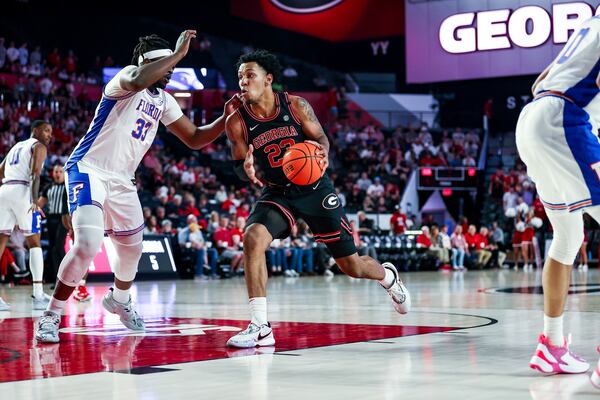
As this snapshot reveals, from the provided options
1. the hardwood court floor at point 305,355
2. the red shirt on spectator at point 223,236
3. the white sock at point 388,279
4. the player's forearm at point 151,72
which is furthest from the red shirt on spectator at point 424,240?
the player's forearm at point 151,72

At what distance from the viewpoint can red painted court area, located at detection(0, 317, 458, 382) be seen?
4812 mm

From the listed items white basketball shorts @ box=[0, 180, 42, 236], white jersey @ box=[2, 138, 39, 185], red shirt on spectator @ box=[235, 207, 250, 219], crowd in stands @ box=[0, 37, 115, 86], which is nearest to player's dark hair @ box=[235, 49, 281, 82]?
white jersey @ box=[2, 138, 39, 185]

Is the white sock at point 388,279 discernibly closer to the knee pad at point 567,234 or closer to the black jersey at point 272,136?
Answer: the black jersey at point 272,136

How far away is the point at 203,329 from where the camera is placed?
691 cm

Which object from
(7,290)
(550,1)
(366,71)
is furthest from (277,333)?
(366,71)

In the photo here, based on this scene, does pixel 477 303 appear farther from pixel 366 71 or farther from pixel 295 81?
pixel 366 71

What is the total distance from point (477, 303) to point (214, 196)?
13483 mm

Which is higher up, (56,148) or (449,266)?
(56,148)

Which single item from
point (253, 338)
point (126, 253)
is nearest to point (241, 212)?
point (126, 253)

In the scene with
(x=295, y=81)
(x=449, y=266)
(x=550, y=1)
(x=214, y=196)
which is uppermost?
(x=550, y=1)

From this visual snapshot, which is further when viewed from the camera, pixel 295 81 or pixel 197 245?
pixel 295 81

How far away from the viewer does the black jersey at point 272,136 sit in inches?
245

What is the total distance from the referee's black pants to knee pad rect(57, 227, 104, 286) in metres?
7.54

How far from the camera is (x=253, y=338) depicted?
565 centimetres
